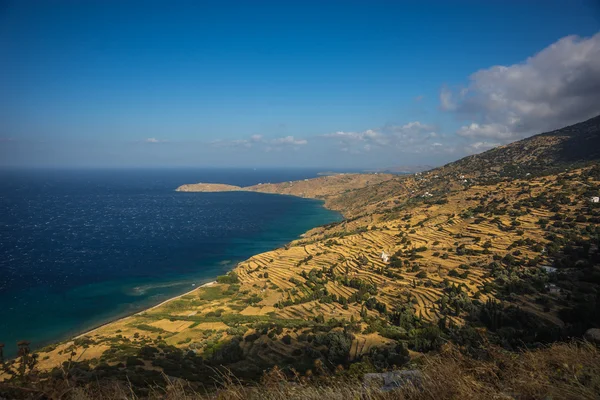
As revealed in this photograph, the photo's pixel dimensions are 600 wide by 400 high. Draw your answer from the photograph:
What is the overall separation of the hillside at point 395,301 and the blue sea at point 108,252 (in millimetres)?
7302

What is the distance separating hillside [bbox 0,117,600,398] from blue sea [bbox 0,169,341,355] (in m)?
7.30

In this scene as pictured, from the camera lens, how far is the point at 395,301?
85.8 ft

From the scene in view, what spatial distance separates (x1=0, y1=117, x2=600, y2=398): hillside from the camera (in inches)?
618

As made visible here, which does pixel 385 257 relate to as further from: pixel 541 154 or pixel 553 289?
pixel 541 154

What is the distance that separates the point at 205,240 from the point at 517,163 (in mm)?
82357

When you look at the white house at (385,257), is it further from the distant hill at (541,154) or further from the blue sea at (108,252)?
the distant hill at (541,154)

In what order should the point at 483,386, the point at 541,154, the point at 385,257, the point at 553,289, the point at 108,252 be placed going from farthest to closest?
the point at 541,154
the point at 108,252
the point at 385,257
the point at 553,289
the point at 483,386

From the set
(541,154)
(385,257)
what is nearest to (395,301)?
(385,257)

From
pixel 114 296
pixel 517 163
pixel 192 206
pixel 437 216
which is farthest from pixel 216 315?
pixel 192 206

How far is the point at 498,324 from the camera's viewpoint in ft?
63.6

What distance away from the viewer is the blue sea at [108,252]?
107ft

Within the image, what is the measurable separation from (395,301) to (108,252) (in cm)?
5332

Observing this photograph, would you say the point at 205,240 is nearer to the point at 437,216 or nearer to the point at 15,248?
the point at 15,248

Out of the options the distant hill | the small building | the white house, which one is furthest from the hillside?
the distant hill
